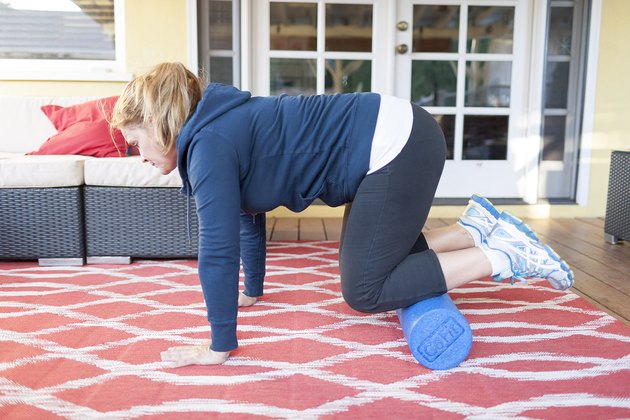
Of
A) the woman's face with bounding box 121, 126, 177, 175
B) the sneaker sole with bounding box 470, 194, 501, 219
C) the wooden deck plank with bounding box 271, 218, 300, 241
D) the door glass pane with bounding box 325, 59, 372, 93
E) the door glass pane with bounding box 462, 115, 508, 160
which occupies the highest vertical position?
the door glass pane with bounding box 325, 59, 372, 93

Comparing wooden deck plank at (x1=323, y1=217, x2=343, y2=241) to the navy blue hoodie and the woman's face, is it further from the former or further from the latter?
the woman's face

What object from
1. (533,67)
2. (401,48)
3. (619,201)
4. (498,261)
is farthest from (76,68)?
(619,201)

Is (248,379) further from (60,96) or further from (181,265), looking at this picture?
(60,96)

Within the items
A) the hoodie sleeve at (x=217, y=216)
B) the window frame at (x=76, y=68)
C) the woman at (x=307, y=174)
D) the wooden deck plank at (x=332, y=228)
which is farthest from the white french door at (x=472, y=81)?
the hoodie sleeve at (x=217, y=216)

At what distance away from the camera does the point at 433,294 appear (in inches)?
64.3

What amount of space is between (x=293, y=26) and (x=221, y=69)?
519 mm

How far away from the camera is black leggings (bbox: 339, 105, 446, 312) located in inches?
62.0

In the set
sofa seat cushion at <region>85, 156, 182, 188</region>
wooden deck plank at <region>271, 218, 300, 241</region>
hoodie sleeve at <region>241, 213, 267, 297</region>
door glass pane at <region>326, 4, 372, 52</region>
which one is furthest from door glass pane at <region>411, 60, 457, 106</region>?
hoodie sleeve at <region>241, 213, 267, 297</region>

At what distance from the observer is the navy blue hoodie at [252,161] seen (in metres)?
1.43

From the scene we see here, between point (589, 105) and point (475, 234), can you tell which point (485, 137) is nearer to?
point (589, 105)

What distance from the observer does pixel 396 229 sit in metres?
1.61

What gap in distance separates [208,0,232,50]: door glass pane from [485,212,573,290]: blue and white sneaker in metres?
2.42

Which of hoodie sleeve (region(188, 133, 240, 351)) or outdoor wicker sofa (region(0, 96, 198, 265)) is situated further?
outdoor wicker sofa (region(0, 96, 198, 265))

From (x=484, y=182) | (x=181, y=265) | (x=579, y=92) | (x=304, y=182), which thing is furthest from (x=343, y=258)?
(x=579, y=92)
